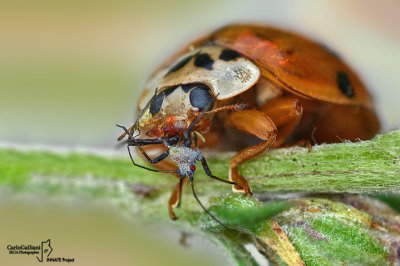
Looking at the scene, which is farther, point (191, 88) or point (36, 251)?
point (36, 251)

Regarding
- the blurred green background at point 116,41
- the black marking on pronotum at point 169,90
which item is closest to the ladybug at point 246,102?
the black marking on pronotum at point 169,90

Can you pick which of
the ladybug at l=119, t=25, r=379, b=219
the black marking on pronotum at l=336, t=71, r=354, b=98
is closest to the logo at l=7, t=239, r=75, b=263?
the ladybug at l=119, t=25, r=379, b=219

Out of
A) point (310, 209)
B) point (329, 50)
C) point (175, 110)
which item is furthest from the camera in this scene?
point (329, 50)

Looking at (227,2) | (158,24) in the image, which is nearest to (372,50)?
(227,2)

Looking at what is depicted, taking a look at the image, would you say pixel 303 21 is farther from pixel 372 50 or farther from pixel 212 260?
pixel 212 260

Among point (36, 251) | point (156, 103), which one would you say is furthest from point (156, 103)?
point (36, 251)

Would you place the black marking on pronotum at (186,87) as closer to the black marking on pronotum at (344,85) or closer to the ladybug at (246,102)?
the ladybug at (246,102)

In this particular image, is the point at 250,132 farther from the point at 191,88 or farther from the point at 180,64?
the point at 180,64
